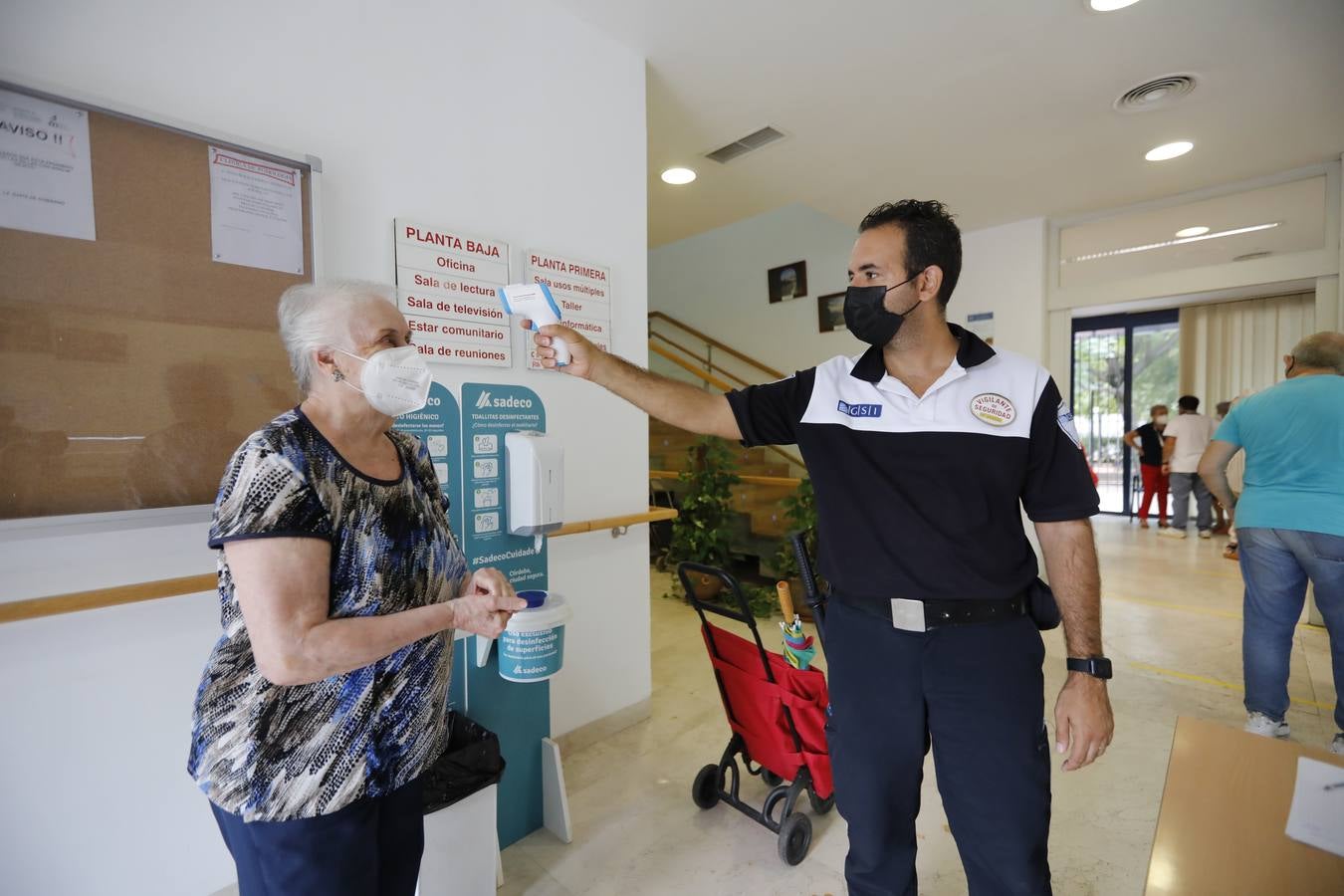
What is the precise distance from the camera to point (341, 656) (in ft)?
3.18

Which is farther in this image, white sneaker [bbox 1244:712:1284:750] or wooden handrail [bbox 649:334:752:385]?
→ wooden handrail [bbox 649:334:752:385]

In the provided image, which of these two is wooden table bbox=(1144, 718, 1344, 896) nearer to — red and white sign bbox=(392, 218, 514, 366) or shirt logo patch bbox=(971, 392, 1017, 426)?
shirt logo patch bbox=(971, 392, 1017, 426)

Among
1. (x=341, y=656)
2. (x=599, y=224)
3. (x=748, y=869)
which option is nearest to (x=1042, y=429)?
(x=341, y=656)

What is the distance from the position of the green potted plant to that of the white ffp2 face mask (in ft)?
12.9

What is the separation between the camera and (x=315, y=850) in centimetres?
103

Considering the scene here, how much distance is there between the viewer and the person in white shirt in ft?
23.6

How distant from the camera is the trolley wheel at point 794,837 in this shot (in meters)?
2.00

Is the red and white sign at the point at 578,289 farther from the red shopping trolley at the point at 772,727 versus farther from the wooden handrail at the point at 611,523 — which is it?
the red shopping trolley at the point at 772,727

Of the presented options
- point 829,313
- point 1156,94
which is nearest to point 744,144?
point 1156,94

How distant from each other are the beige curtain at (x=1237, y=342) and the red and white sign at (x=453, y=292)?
9.04m

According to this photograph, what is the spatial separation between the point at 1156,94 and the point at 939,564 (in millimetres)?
3319

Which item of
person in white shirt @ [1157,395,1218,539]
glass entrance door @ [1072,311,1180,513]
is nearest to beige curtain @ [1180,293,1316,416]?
glass entrance door @ [1072,311,1180,513]

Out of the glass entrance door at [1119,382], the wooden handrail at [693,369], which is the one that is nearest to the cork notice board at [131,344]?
the wooden handrail at [693,369]

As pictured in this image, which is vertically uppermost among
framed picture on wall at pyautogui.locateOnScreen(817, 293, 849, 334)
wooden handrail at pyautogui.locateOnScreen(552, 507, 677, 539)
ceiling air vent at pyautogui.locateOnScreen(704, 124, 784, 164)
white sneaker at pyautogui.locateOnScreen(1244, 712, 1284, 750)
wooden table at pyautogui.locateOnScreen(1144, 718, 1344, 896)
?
ceiling air vent at pyautogui.locateOnScreen(704, 124, 784, 164)
